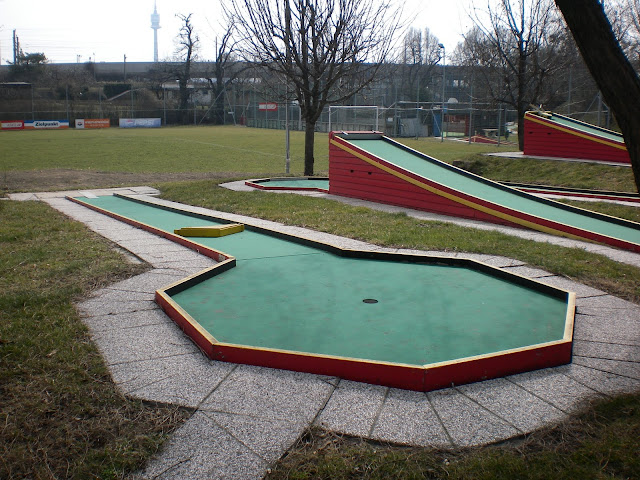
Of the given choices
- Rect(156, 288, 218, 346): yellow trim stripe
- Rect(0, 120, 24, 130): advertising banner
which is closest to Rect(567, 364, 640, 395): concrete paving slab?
Rect(156, 288, 218, 346): yellow trim stripe

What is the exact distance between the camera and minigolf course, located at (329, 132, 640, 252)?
7895 millimetres

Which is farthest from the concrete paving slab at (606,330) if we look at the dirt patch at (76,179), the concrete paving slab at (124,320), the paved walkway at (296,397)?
the dirt patch at (76,179)

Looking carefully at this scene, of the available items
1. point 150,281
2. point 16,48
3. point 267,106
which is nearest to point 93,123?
point 267,106

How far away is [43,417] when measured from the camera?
2.79 metres

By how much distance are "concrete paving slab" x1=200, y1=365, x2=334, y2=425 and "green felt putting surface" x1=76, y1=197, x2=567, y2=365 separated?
34 centimetres

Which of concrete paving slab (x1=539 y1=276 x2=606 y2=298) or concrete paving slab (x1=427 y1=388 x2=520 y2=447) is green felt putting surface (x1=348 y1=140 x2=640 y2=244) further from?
concrete paving slab (x1=427 y1=388 x2=520 y2=447)

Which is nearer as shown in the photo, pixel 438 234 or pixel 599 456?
pixel 599 456

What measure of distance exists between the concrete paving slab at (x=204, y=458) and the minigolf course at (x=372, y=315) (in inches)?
31.2

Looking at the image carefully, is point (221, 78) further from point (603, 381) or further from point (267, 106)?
point (603, 381)

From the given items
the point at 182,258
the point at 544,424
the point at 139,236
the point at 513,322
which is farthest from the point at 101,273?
the point at 544,424

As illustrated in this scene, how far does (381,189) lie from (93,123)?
39.9 m

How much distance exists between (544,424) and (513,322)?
4.73 feet

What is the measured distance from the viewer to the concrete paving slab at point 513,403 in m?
2.83

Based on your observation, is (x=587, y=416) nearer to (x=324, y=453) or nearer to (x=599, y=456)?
(x=599, y=456)
